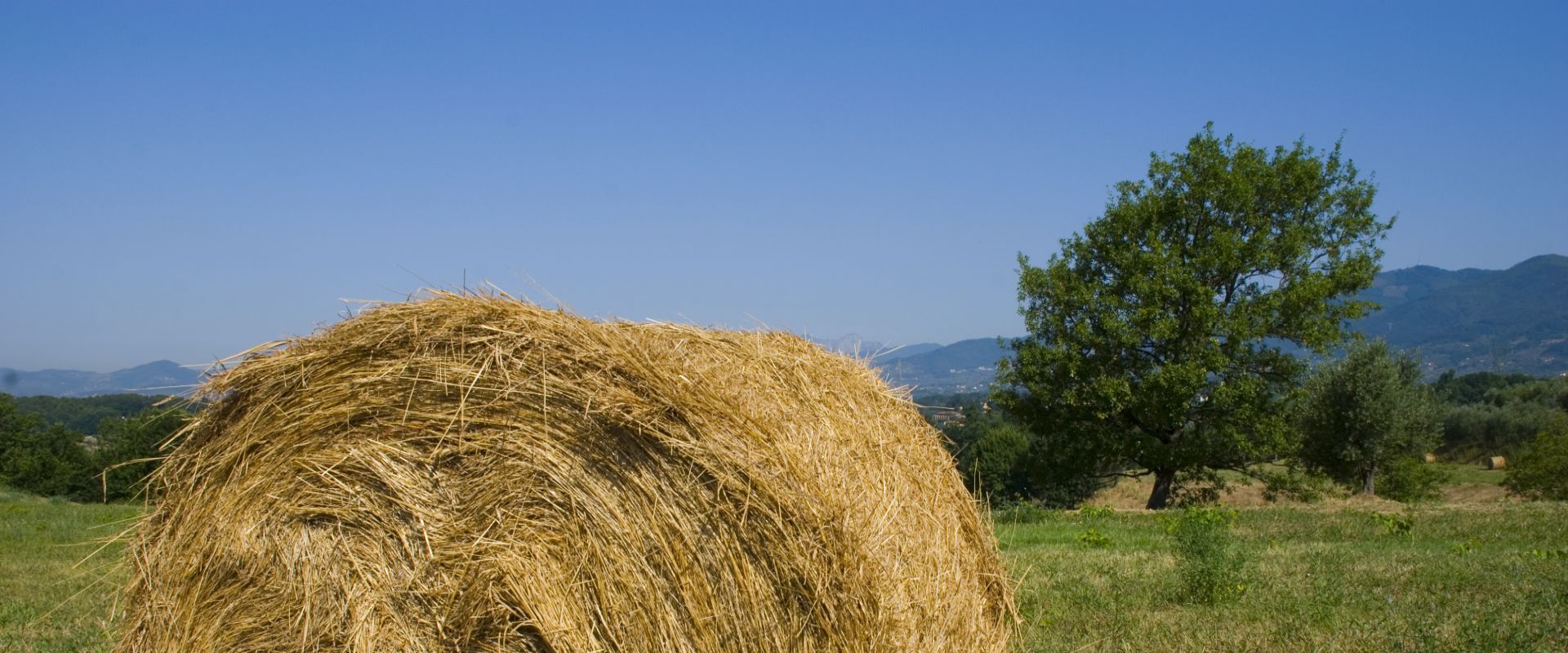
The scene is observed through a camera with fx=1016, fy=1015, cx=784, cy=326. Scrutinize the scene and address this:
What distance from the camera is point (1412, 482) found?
27625 mm

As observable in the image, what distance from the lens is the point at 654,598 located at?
14.8ft

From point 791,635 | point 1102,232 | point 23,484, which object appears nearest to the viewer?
point 791,635

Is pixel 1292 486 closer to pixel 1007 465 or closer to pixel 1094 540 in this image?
pixel 1007 465

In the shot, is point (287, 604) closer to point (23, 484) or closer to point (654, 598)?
point (654, 598)

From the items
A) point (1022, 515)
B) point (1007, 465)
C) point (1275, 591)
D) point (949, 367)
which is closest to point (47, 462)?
point (1007, 465)

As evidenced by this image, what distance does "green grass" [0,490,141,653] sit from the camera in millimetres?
6465

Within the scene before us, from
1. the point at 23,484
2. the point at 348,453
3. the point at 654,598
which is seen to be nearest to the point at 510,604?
the point at 654,598

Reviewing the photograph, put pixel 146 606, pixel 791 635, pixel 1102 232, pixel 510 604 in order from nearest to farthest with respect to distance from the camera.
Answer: pixel 791 635 → pixel 510 604 → pixel 146 606 → pixel 1102 232

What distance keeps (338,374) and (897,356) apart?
3803 millimetres

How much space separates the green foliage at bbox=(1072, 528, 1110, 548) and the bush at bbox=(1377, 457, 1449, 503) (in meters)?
19.3

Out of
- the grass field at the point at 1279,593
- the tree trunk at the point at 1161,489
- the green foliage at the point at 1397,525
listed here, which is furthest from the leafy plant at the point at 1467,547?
the tree trunk at the point at 1161,489

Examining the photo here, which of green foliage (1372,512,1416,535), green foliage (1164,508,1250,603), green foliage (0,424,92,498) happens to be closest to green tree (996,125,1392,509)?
green foliage (1372,512,1416,535)

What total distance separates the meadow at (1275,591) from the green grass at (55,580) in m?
0.03

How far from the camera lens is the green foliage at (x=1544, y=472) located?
20953 millimetres
